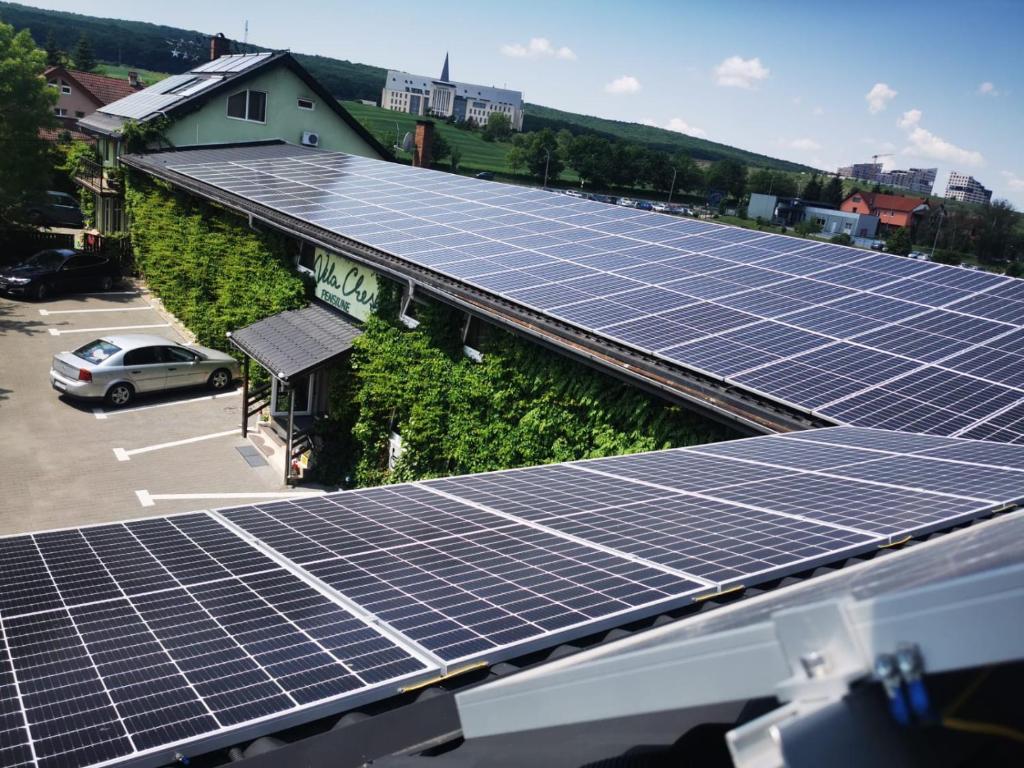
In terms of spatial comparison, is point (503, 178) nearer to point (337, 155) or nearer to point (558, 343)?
point (337, 155)

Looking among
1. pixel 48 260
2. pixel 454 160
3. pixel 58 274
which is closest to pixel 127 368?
pixel 58 274

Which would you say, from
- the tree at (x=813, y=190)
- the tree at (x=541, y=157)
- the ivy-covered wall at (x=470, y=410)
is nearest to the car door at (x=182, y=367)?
the ivy-covered wall at (x=470, y=410)

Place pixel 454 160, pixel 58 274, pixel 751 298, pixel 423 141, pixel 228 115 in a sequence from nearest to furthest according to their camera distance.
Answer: pixel 751 298, pixel 58 274, pixel 228 115, pixel 423 141, pixel 454 160

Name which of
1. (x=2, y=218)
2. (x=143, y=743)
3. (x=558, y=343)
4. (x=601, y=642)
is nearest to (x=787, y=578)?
(x=601, y=642)

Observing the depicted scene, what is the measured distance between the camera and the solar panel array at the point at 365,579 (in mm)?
3631

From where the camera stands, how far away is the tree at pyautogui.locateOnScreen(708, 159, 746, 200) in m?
152

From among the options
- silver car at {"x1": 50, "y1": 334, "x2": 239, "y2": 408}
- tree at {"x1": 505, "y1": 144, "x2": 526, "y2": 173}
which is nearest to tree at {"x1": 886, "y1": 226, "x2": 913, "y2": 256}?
tree at {"x1": 505, "y1": 144, "x2": 526, "y2": 173}

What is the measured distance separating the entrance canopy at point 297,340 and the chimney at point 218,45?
3363cm

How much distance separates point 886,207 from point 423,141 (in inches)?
4993

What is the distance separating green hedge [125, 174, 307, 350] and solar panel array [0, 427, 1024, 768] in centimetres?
1664

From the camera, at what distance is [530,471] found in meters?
8.22

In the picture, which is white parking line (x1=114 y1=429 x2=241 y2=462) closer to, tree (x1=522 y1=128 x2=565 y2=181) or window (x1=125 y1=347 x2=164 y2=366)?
window (x1=125 y1=347 x2=164 y2=366)

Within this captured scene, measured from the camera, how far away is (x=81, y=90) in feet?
280

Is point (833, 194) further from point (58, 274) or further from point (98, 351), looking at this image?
point (98, 351)
